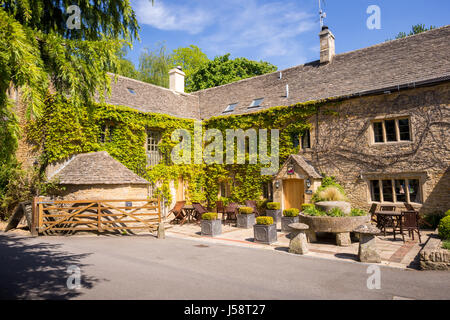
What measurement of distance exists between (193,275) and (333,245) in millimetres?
5180

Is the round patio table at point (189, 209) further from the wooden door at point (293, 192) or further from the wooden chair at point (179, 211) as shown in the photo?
the wooden door at point (293, 192)

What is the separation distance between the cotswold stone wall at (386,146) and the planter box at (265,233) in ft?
22.4

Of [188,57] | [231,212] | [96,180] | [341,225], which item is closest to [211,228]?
[231,212]

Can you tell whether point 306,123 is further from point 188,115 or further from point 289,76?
point 188,115

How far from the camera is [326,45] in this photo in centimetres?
1802

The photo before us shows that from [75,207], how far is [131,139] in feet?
19.3

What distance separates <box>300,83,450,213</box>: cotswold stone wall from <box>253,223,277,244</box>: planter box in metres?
6.84

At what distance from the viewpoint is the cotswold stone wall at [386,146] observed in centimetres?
1284

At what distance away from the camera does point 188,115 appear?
21172mm

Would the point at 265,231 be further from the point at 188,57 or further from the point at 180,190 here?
the point at 188,57

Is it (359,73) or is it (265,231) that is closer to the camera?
(265,231)

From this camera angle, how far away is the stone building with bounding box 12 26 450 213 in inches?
513
